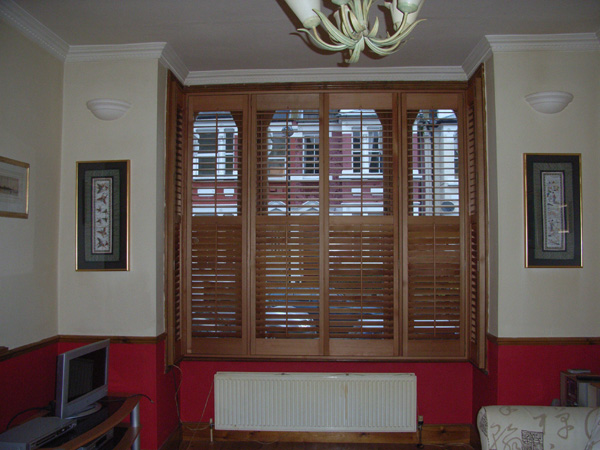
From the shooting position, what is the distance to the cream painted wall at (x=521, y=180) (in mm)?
2475

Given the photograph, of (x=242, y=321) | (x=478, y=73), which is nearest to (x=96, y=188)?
(x=242, y=321)

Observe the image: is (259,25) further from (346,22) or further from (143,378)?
(143,378)

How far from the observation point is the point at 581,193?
2.48 m

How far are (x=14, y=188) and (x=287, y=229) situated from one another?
1.60 metres

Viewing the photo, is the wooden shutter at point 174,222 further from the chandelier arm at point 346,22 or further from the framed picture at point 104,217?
the chandelier arm at point 346,22

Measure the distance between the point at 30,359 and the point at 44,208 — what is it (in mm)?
859

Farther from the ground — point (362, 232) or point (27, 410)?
point (362, 232)

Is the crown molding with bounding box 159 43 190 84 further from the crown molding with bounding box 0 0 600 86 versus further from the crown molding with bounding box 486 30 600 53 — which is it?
the crown molding with bounding box 486 30 600 53

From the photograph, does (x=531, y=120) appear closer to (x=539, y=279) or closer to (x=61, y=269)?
(x=539, y=279)

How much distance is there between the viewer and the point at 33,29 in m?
2.31

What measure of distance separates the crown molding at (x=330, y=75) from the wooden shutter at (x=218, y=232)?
0.17 m

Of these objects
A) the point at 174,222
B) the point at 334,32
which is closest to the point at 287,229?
the point at 174,222

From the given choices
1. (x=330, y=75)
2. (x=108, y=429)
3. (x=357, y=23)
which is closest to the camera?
(x=357, y=23)

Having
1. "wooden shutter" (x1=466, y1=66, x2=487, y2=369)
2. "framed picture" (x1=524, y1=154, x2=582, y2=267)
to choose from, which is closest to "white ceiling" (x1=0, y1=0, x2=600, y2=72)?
"wooden shutter" (x1=466, y1=66, x2=487, y2=369)
